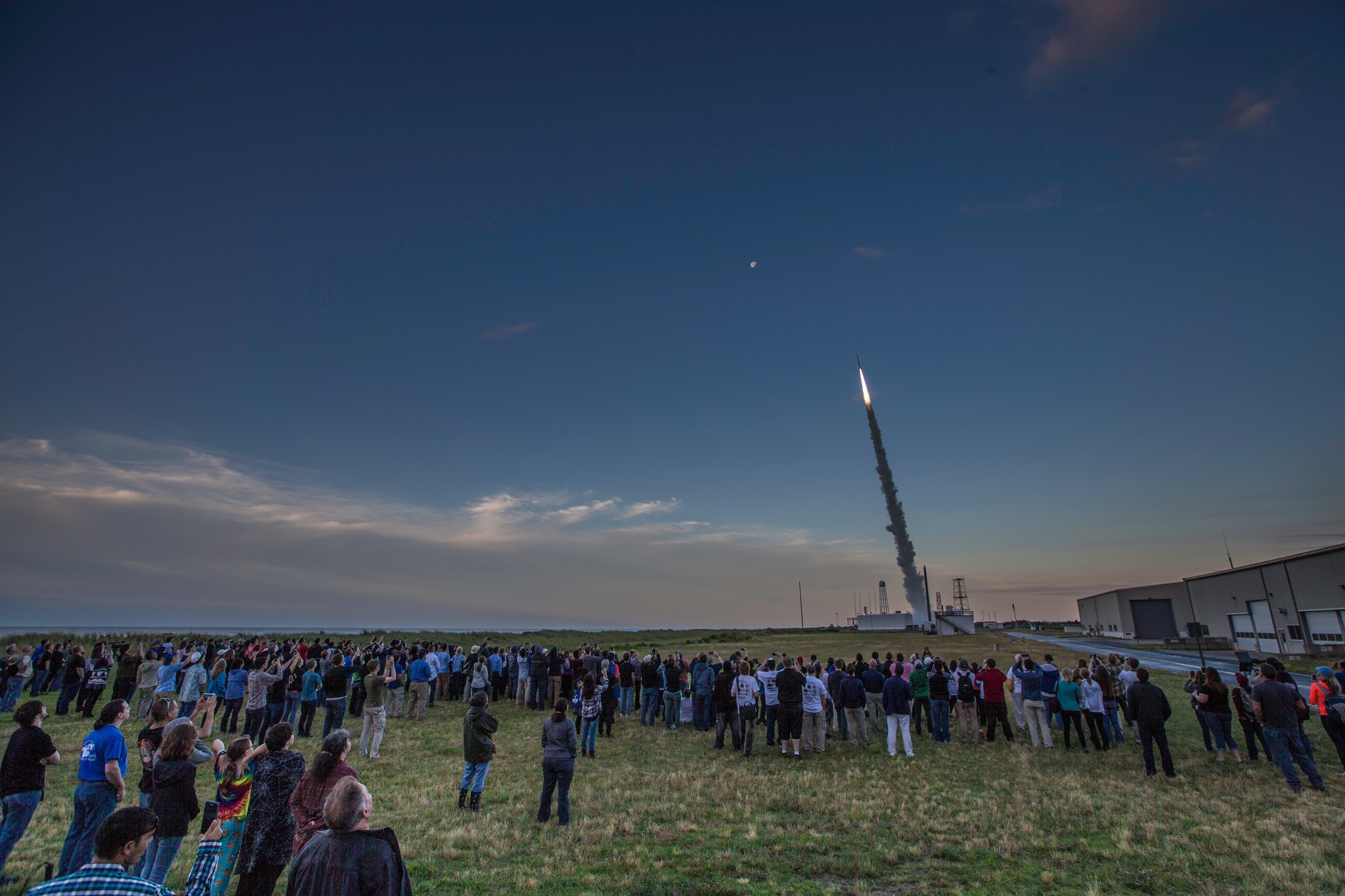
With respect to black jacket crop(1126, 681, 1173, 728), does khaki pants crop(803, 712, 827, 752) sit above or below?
below

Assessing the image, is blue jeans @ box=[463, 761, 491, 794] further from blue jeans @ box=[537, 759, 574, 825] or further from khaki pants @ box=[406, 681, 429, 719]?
khaki pants @ box=[406, 681, 429, 719]

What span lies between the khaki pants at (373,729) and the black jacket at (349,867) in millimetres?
11247

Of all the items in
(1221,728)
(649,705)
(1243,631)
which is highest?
(1243,631)

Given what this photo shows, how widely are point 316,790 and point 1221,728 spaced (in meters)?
17.2

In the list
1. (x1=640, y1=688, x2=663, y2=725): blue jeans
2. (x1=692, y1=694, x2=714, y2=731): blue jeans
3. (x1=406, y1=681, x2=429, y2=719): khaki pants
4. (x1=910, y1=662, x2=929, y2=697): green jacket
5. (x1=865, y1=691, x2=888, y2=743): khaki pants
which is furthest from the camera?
(x1=406, y1=681, x2=429, y2=719): khaki pants

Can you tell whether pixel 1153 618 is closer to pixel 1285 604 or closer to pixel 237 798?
pixel 1285 604

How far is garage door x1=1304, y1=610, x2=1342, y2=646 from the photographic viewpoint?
3872 cm

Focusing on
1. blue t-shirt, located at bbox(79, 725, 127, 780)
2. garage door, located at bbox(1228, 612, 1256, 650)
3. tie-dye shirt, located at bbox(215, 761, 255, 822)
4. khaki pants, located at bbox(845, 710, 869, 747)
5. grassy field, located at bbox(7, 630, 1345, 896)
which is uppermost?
Answer: garage door, located at bbox(1228, 612, 1256, 650)

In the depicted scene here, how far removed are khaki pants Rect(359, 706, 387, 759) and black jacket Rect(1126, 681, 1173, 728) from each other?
619 inches

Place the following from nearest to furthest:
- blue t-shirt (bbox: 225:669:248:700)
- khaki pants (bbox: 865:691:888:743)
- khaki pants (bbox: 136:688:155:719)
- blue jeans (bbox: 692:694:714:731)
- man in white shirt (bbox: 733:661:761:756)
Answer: man in white shirt (bbox: 733:661:761:756) → blue t-shirt (bbox: 225:669:248:700) → khaki pants (bbox: 865:691:888:743) → blue jeans (bbox: 692:694:714:731) → khaki pants (bbox: 136:688:155:719)

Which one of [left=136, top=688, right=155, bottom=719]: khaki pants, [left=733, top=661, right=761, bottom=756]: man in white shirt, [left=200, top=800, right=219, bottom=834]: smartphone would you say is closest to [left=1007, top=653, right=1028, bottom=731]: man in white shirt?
[left=733, top=661, right=761, bottom=756]: man in white shirt

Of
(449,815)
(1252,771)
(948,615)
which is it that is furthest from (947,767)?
(948,615)

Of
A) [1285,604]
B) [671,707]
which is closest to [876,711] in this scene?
[671,707]

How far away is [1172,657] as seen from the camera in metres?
44.8
